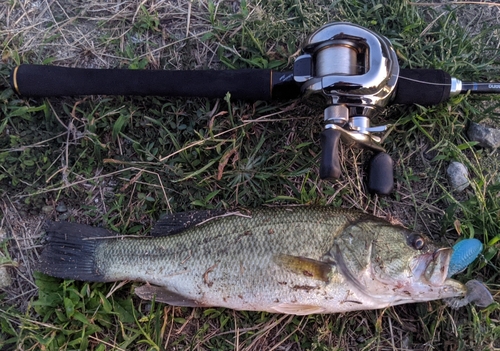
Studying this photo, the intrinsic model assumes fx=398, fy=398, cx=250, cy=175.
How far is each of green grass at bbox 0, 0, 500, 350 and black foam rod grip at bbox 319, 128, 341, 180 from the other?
1.72 ft

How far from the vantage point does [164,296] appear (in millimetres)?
2844

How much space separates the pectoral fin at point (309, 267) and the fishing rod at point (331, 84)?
580mm

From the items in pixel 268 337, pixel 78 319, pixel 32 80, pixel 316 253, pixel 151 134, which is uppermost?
pixel 32 80

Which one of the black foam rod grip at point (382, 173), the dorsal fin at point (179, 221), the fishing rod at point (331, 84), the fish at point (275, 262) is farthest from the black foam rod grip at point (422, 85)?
the dorsal fin at point (179, 221)

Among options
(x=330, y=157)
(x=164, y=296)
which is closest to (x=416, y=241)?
(x=330, y=157)

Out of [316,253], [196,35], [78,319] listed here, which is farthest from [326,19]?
[78,319]

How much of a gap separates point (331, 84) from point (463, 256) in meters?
1.51

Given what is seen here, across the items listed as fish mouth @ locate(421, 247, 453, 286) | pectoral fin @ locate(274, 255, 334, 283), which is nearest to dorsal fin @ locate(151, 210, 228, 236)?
pectoral fin @ locate(274, 255, 334, 283)

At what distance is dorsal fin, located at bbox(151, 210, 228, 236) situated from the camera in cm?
299

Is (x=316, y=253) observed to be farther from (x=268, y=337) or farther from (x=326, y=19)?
(x=326, y=19)

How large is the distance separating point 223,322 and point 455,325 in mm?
1701

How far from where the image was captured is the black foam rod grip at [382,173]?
115 inches

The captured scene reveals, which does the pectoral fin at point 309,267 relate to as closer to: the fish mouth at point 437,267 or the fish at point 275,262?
the fish at point 275,262

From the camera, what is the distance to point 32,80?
2926 millimetres
